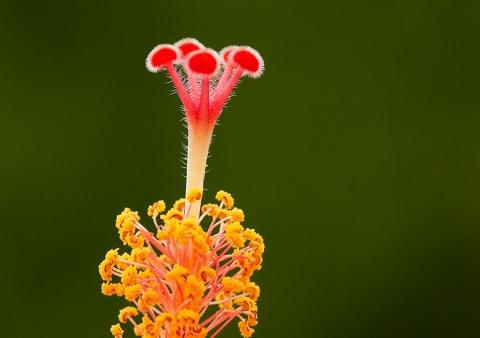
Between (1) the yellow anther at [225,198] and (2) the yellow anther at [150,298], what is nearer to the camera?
(2) the yellow anther at [150,298]

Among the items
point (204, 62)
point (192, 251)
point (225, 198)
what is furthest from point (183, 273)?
point (204, 62)

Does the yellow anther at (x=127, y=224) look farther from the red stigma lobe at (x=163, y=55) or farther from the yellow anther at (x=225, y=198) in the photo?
the red stigma lobe at (x=163, y=55)

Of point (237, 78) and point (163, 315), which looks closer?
point (163, 315)

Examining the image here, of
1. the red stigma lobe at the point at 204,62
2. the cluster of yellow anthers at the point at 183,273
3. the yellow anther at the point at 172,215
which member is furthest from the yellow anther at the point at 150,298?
the red stigma lobe at the point at 204,62

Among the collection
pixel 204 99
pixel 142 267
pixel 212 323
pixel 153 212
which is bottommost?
pixel 212 323

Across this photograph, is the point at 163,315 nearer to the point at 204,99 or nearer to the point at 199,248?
the point at 199,248

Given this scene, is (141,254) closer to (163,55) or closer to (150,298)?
(150,298)

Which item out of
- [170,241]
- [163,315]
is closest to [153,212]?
[170,241]

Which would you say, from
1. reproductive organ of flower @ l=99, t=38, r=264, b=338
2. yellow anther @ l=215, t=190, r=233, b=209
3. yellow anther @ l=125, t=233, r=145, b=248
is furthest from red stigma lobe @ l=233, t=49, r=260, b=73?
yellow anther @ l=125, t=233, r=145, b=248
